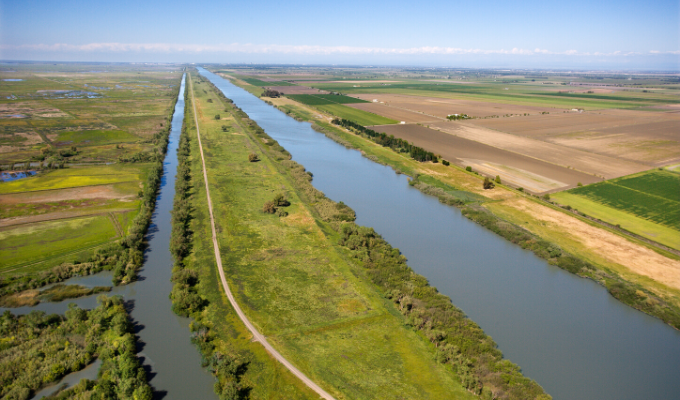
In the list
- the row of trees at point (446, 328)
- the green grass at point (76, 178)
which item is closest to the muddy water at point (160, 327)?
the row of trees at point (446, 328)

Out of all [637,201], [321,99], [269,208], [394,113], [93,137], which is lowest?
[269,208]

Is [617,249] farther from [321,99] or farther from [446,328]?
[321,99]

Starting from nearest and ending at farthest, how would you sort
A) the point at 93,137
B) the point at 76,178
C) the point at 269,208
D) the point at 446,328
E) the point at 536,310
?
the point at 446,328, the point at 536,310, the point at 269,208, the point at 76,178, the point at 93,137

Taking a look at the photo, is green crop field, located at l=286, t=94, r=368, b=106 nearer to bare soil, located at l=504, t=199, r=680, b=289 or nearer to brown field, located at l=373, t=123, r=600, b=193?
brown field, located at l=373, t=123, r=600, b=193

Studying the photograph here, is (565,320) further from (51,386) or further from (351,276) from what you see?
(51,386)

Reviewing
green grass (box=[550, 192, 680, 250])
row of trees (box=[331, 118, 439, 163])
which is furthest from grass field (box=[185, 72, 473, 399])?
green grass (box=[550, 192, 680, 250])

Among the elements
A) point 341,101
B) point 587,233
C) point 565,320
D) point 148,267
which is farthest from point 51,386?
point 341,101

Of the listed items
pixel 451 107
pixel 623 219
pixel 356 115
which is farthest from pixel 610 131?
pixel 356 115
